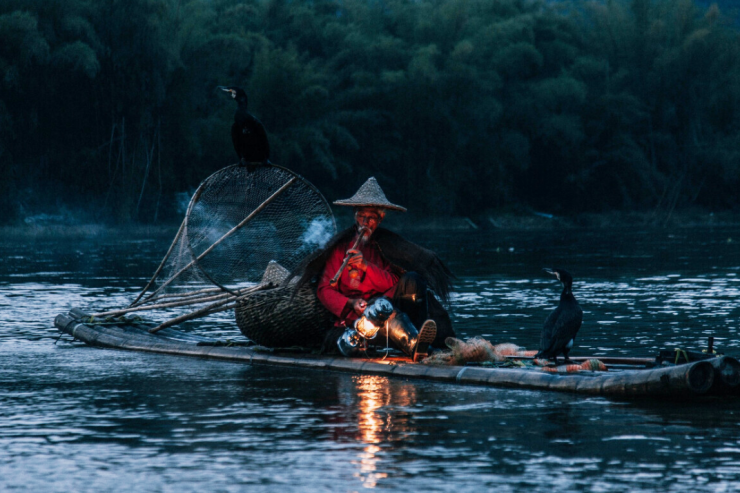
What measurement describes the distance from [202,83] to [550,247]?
20950 millimetres

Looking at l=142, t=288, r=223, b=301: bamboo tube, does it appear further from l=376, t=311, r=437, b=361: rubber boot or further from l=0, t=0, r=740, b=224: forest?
l=0, t=0, r=740, b=224: forest

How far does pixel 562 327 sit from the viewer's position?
8.12 metres

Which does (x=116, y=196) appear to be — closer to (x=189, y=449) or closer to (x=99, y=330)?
(x=99, y=330)

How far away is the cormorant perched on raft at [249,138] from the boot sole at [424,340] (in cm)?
264

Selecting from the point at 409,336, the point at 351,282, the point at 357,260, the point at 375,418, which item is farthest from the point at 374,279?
the point at 375,418

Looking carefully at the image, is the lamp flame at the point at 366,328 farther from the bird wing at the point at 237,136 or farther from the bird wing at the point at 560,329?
the bird wing at the point at 237,136

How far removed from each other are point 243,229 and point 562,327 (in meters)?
3.95

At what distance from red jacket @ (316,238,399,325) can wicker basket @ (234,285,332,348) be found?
150 millimetres

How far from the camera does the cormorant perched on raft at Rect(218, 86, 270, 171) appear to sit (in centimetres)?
1012

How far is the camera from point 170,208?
45.4m

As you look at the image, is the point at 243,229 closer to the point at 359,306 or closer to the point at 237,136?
the point at 237,136

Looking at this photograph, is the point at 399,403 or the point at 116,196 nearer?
the point at 399,403

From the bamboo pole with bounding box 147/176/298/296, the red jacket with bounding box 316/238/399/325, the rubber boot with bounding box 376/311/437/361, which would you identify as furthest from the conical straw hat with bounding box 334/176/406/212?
the bamboo pole with bounding box 147/176/298/296

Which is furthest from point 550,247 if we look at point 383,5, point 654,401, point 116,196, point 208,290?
point 383,5
